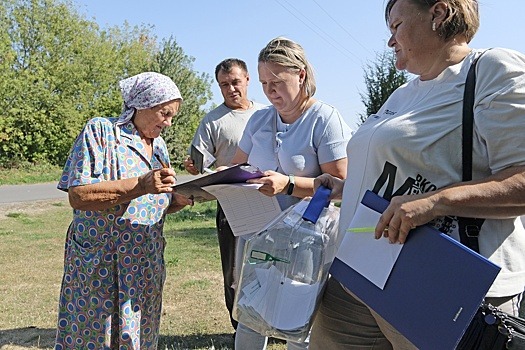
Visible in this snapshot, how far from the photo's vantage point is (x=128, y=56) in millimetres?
27453

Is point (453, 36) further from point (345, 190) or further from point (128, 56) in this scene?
point (128, 56)

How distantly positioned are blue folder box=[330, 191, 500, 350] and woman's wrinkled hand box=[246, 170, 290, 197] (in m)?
0.82

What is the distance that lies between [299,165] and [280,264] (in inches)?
30.5

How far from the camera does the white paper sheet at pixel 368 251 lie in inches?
63.1

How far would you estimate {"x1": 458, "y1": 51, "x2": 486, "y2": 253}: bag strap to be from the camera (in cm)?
153

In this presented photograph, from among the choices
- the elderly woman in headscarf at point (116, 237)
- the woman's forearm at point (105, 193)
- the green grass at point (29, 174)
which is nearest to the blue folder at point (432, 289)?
the woman's forearm at point (105, 193)

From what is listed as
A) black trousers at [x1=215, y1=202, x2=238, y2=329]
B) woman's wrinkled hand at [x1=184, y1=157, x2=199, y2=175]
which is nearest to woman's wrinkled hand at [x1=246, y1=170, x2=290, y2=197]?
woman's wrinkled hand at [x1=184, y1=157, x2=199, y2=175]

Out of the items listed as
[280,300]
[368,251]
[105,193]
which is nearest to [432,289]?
[368,251]

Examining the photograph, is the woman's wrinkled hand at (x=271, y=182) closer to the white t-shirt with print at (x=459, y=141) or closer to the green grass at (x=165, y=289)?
the white t-shirt with print at (x=459, y=141)

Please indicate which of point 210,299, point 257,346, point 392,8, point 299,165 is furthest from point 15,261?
point 392,8

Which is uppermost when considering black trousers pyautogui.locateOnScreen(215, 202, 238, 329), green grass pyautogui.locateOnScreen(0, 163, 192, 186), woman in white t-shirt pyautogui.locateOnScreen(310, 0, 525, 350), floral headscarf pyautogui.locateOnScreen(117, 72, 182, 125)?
woman in white t-shirt pyautogui.locateOnScreen(310, 0, 525, 350)

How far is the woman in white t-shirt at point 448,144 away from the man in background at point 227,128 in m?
2.45

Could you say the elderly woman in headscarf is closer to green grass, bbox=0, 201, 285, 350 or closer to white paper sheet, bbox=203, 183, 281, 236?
white paper sheet, bbox=203, 183, 281, 236

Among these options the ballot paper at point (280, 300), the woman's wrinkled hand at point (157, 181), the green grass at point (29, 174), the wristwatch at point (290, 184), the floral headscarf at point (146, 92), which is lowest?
the green grass at point (29, 174)
